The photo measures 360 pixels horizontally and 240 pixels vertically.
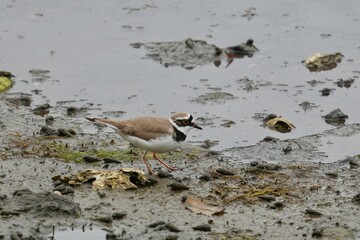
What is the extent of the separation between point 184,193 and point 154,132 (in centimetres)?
103

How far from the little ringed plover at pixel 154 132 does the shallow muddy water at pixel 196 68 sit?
1416 mm

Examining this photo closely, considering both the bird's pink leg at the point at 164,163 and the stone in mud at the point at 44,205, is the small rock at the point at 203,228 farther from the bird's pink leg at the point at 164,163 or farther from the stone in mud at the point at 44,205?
the bird's pink leg at the point at 164,163

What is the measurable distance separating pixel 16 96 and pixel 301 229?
255 inches

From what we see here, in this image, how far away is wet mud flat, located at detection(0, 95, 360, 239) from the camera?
1066 cm

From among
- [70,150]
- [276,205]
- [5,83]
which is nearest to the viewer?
[276,205]

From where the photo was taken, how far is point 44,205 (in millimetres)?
10742

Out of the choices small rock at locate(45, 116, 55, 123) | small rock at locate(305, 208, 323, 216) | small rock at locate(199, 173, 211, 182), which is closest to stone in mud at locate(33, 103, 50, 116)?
small rock at locate(45, 116, 55, 123)

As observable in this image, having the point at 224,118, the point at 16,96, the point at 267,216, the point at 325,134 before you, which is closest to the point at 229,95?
the point at 224,118

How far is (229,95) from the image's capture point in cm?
1619

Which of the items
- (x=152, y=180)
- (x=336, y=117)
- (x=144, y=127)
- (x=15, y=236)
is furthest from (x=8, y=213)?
(x=336, y=117)

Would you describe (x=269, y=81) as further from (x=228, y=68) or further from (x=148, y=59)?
(x=148, y=59)

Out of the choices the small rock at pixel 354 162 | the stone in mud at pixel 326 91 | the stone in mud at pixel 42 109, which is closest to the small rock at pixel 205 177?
the small rock at pixel 354 162

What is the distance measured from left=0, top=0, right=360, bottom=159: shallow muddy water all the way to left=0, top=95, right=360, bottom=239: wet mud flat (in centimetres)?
94

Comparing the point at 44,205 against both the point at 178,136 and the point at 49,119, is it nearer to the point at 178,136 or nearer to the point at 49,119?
the point at 178,136
